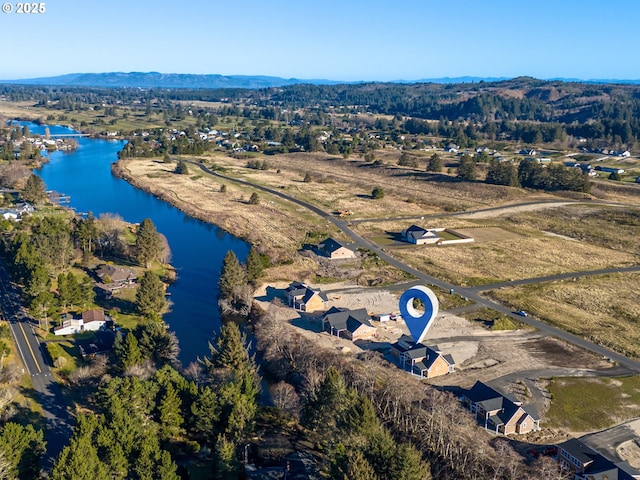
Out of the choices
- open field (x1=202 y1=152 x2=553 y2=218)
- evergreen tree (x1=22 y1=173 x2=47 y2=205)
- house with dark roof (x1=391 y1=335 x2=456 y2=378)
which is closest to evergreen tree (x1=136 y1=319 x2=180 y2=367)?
house with dark roof (x1=391 y1=335 x2=456 y2=378)

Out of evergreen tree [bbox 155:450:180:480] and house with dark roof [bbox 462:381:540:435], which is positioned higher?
evergreen tree [bbox 155:450:180:480]

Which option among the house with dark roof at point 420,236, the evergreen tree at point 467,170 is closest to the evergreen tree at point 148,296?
the house with dark roof at point 420,236

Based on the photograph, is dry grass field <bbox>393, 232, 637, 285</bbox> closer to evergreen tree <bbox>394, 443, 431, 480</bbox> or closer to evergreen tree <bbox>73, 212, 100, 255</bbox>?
evergreen tree <bbox>394, 443, 431, 480</bbox>

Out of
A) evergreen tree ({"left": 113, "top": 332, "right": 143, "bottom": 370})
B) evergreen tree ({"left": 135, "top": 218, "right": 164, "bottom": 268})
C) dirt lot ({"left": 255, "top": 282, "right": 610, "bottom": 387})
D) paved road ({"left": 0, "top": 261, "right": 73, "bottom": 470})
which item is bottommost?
dirt lot ({"left": 255, "top": 282, "right": 610, "bottom": 387})

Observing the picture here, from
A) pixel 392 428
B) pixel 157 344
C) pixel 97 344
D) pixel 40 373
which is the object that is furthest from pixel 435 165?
pixel 40 373

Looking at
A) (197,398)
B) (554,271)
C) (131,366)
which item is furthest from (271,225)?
(197,398)

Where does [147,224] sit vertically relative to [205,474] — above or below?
above

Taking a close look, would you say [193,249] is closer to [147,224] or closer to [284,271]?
[147,224]
